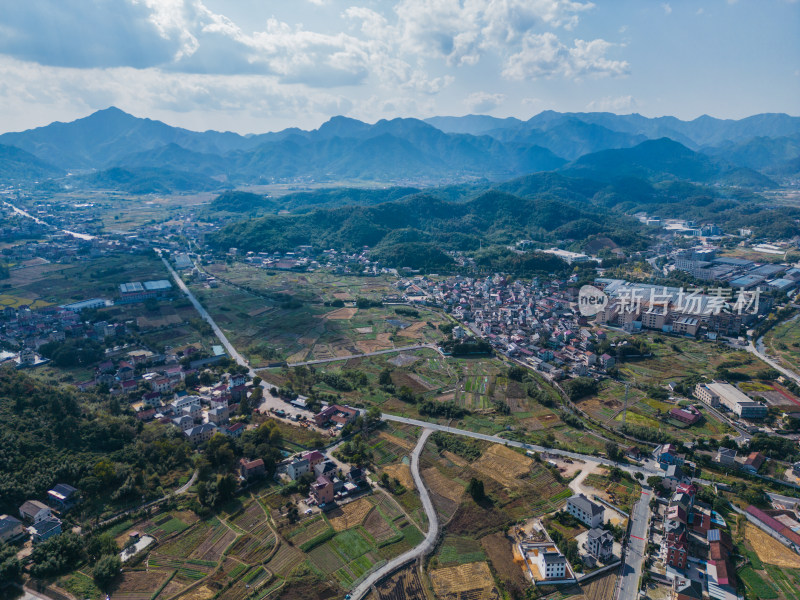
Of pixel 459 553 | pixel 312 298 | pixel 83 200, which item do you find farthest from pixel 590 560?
pixel 83 200

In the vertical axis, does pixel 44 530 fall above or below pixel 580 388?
above

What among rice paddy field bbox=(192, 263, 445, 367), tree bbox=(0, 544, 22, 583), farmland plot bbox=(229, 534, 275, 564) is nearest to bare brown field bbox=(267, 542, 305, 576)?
farmland plot bbox=(229, 534, 275, 564)

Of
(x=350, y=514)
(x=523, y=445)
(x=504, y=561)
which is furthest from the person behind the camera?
(x=523, y=445)

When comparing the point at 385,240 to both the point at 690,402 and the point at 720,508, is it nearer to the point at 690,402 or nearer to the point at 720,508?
the point at 690,402

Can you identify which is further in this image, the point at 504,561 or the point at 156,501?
the point at 156,501

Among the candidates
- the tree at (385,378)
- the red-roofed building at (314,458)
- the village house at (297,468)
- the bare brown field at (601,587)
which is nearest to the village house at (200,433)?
the village house at (297,468)

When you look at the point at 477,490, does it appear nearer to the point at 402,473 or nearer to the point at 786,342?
the point at 402,473

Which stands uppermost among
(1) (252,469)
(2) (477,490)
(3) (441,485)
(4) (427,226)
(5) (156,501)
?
(4) (427,226)

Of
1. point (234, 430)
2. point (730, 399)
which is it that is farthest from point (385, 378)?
point (730, 399)
